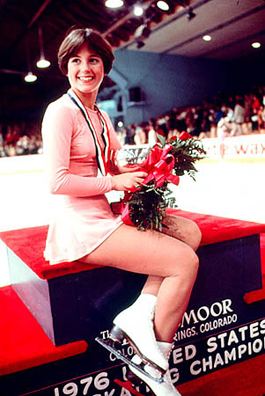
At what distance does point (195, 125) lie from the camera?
40.8ft

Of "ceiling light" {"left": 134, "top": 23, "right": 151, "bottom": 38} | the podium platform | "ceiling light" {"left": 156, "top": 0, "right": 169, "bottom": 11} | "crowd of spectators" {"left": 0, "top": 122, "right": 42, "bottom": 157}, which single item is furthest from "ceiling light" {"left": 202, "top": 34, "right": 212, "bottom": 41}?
the podium platform

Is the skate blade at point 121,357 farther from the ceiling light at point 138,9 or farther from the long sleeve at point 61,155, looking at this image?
the ceiling light at point 138,9

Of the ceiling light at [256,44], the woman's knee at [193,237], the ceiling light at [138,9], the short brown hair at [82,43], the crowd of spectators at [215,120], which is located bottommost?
the woman's knee at [193,237]

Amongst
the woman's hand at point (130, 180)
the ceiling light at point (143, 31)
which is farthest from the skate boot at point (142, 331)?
the ceiling light at point (143, 31)

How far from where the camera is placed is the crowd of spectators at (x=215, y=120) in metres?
10.3

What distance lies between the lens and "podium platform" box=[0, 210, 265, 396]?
1.41 m

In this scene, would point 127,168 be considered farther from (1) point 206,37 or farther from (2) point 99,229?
(1) point 206,37

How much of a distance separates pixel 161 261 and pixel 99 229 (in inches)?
8.8

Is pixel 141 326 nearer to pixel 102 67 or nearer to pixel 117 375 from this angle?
pixel 117 375

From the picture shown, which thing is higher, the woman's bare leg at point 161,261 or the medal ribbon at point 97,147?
the medal ribbon at point 97,147

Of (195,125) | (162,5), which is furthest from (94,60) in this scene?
(195,125)

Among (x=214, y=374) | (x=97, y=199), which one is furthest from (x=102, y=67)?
(x=214, y=374)

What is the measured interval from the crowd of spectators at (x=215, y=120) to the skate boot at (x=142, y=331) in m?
7.05

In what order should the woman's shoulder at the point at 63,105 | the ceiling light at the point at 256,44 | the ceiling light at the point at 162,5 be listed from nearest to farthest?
the woman's shoulder at the point at 63,105 < the ceiling light at the point at 162,5 < the ceiling light at the point at 256,44
